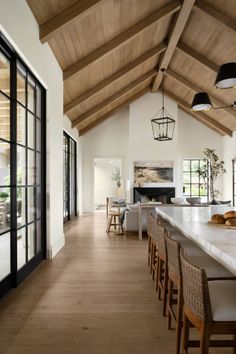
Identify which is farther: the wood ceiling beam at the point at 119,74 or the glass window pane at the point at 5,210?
the wood ceiling beam at the point at 119,74

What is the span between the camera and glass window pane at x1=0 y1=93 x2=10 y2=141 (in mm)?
2781

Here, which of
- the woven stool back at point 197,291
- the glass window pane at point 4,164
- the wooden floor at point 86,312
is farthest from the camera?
the glass window pane at point 4,164

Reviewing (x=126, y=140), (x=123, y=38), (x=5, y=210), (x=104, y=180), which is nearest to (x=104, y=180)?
(x=104, y=180)

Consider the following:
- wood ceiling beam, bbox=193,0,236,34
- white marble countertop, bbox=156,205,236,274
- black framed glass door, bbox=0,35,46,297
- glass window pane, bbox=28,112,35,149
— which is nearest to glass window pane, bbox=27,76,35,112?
black framed glass door, bbox=0,35,46,297

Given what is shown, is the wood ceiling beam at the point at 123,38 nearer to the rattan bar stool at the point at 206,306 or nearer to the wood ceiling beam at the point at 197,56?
the wood ceiling beam at the point at 197,56

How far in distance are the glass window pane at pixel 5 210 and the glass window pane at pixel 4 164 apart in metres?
0.09

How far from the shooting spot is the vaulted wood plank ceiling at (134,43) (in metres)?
4.01

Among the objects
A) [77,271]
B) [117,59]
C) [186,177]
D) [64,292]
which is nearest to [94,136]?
[186,177]

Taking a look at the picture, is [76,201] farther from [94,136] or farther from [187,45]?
[187,45]

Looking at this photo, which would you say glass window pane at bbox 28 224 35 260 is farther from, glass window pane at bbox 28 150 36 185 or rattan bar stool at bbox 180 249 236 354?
rattan bar stool at bbox 180 249 236 354

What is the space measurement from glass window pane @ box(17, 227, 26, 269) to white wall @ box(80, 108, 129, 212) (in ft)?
24.1

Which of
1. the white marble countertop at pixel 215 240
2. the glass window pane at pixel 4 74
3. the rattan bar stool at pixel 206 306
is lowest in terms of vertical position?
the rattan bar stool at pixel 206 306

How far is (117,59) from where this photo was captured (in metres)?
6.24

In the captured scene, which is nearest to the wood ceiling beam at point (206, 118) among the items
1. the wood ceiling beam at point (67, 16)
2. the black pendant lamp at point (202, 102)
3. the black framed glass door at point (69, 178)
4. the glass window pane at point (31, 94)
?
the black framed glass door at point (69, 178)
